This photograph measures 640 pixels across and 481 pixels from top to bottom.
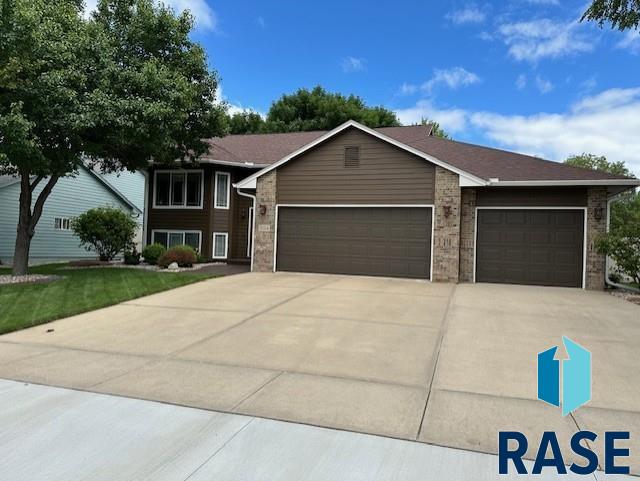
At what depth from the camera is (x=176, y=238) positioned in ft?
61.7

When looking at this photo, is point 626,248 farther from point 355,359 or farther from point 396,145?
point 355,359

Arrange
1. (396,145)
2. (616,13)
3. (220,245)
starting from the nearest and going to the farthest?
(616,13)
(396,145)
(220,245)

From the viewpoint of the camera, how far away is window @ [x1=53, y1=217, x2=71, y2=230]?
21.6m

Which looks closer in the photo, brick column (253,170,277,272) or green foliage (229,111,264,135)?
brick column (253,170,277,272)

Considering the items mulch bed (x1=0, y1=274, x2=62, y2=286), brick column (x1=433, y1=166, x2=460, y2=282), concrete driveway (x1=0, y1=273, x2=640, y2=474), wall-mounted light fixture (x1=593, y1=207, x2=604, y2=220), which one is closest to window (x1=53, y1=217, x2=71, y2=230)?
mulch bed (x1=0, y1=274, x2=62, y2=286)

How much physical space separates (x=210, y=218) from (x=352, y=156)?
6951 millimetres

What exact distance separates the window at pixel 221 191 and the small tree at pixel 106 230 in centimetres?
334

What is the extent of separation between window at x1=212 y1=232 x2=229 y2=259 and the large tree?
487 centimetres

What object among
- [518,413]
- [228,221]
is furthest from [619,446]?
[228,221]

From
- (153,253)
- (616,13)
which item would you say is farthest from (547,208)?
(153,253)

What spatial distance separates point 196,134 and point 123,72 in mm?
3482

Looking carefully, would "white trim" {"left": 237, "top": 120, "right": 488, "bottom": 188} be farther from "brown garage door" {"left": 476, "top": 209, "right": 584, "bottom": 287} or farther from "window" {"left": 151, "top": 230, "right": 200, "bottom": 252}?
"window" {"left": 151, "top": 230, "right": 200, "bottom": 252}

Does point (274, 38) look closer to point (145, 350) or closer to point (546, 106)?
point (546, 106)

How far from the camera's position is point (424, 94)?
34375 mm
